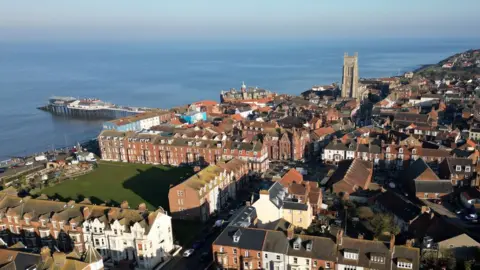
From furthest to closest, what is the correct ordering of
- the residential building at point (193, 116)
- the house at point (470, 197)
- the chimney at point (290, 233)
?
the residential building at point (193, 116) < the house at point (470, 197) < the chimney at point (290, 233)

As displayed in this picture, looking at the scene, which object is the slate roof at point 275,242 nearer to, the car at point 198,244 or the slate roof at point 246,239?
the slate roof at point 246,239

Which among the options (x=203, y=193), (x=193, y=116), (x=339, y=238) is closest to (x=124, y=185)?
(x=203, y=193)

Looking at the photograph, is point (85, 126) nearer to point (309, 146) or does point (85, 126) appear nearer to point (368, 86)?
point (309, 146)

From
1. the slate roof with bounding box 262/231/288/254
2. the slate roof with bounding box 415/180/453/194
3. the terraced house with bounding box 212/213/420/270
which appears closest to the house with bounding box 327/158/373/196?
the slate roof with bounding box 415/180/453/194

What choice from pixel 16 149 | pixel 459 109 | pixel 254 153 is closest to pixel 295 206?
pixel 254 153

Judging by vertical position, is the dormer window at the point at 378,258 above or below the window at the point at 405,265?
above

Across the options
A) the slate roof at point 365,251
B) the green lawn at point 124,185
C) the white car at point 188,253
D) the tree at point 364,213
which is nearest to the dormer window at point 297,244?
the slate roof at point 365,251
